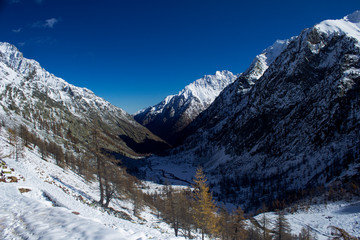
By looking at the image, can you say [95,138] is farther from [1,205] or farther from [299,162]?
[299,162]

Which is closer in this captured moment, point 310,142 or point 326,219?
point 326,219

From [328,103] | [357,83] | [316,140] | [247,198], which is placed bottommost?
[247,198]

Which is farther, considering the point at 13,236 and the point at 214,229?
the point at 214,229

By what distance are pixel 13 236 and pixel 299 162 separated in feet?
517

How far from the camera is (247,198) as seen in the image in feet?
423

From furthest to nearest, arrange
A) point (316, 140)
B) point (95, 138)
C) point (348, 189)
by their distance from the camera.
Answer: point (316, 140)
point (348, 189)
point (95, 138)

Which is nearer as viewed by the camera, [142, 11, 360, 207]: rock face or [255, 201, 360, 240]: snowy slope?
[255, 201, 360, 240]: snowy slope

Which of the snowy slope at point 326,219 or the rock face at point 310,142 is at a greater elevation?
the rock face at point 310,142

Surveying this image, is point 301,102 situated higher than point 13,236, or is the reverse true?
point 301,102

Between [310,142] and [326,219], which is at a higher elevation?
[310,142]

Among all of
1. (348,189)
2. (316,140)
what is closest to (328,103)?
(316,140)

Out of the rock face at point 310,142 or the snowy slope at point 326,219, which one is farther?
the rock face at point 310,142

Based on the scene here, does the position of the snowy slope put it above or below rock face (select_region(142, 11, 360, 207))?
below

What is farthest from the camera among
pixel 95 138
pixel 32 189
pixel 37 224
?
pixel 95 138
